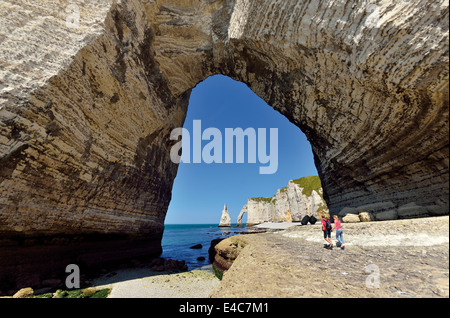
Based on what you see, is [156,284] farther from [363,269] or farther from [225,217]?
[225,217]

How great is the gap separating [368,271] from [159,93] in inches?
672

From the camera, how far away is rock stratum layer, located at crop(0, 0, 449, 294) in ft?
22.4

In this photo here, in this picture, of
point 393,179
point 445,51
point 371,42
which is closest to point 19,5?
point 371,42

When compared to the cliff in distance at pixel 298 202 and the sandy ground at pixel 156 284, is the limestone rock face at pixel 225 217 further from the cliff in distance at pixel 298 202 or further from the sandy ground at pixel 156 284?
the sandy ground at pixel 156 284

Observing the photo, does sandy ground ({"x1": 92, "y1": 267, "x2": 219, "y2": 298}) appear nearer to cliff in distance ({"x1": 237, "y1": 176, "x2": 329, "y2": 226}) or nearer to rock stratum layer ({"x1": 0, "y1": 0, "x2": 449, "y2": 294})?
rock stratum layer ({"x1": 0, "y1": 0, "x2": 449, "y2": 294})

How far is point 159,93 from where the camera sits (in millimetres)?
15453

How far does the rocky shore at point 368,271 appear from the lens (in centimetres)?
304

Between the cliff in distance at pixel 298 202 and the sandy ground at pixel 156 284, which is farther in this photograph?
the cliff in distance at pixel 298 202

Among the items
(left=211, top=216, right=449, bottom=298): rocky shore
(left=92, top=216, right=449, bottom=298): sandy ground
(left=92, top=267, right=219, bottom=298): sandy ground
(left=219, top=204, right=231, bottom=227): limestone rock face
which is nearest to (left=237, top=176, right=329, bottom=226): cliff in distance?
(left=92, top=267, right=219, bottom=298): sandy ground

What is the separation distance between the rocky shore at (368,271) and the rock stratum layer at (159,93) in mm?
2311

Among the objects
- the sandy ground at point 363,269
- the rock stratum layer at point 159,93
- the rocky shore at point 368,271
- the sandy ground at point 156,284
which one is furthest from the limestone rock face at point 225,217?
the rocky shore at point 368,271

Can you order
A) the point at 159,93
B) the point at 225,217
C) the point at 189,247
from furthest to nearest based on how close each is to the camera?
the point at 225,217
the point at 189,247
the point at 159,93

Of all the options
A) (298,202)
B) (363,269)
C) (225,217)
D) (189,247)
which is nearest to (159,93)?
(363,269)

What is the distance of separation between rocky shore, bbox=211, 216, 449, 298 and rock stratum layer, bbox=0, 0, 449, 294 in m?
2.31
